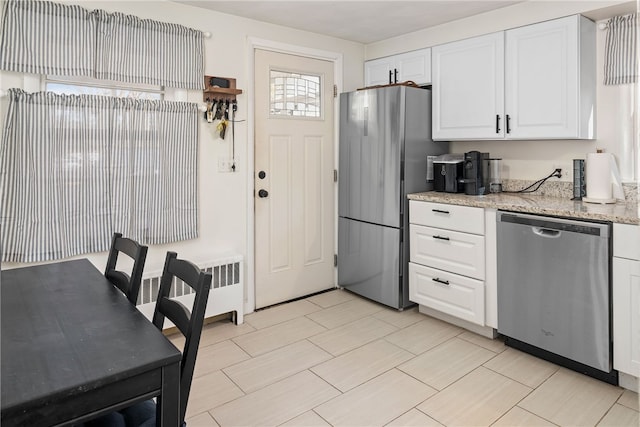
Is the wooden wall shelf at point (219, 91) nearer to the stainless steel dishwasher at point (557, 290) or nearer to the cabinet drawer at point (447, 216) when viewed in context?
the cabinet drawer at point (447, 216)

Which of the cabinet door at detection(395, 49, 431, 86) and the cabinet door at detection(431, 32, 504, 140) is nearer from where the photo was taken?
the cabinet door at detection(431, 32, 504, 140)

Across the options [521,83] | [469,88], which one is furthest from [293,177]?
[521,83]

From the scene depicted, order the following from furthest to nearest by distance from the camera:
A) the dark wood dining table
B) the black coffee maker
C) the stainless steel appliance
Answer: the stainless steel appliance → the black coffee maker → the dark wood dining table

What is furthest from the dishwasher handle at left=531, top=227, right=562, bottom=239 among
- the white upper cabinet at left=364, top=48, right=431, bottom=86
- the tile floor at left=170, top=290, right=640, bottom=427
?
the white upper cabinet at left=364, top=48, right=431, bottom=86

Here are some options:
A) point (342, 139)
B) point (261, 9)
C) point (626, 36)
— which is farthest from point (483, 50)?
point (261, 9)

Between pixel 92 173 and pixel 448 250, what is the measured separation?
7.93 ft

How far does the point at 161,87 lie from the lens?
2.95 m

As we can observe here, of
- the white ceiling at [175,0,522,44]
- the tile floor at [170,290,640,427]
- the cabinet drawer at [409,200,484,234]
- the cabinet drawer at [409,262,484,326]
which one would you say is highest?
the white ceiling at [175,0,522,44]

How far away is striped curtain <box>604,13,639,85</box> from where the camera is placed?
8.69 ft

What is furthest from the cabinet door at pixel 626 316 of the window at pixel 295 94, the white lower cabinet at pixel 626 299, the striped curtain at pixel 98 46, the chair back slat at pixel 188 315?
the striped curtain at pixel 98 46

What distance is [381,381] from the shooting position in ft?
7.93

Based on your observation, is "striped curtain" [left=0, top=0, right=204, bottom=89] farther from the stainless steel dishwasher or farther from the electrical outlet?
the stainless steel dishwasher

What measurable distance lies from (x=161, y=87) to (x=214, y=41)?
0.52 m

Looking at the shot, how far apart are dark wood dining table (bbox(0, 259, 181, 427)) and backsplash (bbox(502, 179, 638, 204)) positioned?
2873mm
